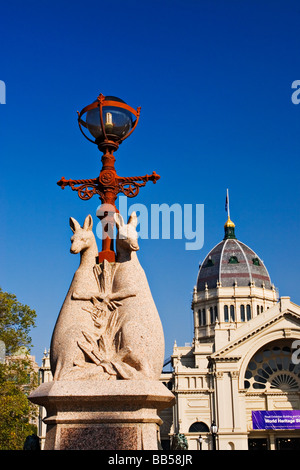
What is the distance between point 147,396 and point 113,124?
457 centimetres

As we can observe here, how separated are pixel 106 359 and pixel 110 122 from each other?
399 centimetres

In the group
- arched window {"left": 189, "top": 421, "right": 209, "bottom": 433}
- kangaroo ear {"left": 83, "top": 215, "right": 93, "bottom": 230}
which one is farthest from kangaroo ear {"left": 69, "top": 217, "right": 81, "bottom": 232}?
arched window {"left": 189, "top": 421, "right": 209, "bottom": 433}

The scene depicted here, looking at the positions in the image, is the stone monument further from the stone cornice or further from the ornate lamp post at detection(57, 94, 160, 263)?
the stone cornice

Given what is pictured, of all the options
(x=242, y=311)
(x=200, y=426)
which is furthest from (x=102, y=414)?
(x=242, y=311)

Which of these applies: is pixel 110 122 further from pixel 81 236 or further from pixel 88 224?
pixel 81 236

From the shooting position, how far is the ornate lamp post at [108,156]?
29.1 ft

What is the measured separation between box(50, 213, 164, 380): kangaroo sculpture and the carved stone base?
22cm

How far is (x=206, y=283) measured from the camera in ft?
263

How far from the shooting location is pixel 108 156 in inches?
365

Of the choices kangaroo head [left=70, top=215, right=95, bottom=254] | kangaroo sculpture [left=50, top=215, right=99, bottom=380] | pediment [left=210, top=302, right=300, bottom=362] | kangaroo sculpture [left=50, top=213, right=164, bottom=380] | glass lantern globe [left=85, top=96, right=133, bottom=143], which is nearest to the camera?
kangaroo sculpture [left=50, top=213, right=164, bottom=380]

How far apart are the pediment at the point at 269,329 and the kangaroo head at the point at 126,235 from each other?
45815mm

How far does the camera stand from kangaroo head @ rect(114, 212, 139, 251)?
8.22 meters

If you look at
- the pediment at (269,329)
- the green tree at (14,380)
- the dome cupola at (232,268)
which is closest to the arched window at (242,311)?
the dome cupola at (232,268)

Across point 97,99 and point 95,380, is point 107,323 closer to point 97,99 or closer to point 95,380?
point 95,380
